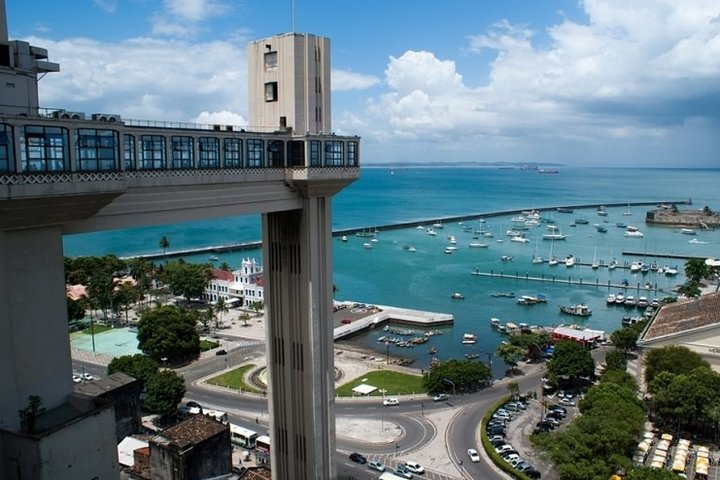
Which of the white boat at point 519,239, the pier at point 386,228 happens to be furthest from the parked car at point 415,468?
the white boat at point 519,239

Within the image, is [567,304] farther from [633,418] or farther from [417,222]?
[417,222]

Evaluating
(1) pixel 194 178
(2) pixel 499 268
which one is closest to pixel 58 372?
(1) pixel 194 178

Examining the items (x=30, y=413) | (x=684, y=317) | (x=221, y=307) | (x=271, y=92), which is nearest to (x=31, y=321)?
(x=30, y=413)

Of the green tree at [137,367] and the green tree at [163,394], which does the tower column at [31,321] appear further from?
the green tree at [137,367]

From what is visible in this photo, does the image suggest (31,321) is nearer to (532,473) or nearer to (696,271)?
(532,473)

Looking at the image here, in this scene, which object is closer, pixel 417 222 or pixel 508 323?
pixel 508 323
